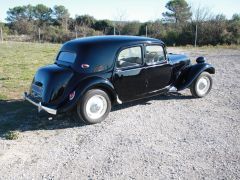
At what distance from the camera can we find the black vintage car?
5.73 meters

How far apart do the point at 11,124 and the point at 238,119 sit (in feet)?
14.8

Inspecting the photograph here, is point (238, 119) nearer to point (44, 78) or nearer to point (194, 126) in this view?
point (194, 126)

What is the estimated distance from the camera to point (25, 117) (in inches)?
254

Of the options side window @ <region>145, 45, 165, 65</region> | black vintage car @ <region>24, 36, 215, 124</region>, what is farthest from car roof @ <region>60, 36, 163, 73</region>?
side window @ <region>145, 45, 165, 65</region>

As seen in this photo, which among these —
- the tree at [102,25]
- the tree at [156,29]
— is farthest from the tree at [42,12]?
the tree at [156,29]

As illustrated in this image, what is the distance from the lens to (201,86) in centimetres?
768

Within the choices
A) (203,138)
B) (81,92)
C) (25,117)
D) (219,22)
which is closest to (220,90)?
(203,138)

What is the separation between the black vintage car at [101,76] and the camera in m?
5.73

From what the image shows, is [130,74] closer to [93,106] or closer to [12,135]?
[93,106]

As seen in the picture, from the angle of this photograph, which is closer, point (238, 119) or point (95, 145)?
point (95, 145)

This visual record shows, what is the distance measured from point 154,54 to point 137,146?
2611 millimetres

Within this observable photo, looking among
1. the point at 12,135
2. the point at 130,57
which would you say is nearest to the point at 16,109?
the point at 12,135

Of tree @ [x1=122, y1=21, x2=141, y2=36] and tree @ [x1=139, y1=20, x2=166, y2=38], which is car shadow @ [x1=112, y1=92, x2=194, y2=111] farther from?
tree @ [x1=122, y1=21, x2=141, y2=36]

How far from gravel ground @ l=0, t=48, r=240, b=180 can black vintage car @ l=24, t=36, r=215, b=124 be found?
403 millimetres
